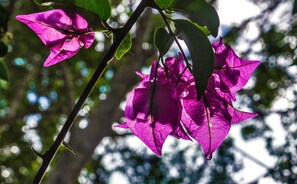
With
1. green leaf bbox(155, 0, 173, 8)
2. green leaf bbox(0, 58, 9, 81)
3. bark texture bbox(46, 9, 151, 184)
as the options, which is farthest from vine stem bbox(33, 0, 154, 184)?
bark texture bbox(46, 9, 151, 184)

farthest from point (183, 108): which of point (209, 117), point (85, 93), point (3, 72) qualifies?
point (3, 72)

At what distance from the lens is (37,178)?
40cm

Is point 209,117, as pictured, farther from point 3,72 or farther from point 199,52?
point 3,72

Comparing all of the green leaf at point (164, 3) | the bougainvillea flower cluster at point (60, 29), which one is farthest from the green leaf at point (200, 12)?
the bougainvillea flower cluster at point (60, 29)

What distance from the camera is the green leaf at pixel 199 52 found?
15.6 inches

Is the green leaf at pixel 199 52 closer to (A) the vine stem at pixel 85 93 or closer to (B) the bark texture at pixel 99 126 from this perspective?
(A) the vine stem at pixel 85 93

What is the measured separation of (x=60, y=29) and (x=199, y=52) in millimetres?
172

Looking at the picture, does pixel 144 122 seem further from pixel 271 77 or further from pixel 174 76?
pixel 271 77

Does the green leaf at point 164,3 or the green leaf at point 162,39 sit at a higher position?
the green leaf at point 164,3

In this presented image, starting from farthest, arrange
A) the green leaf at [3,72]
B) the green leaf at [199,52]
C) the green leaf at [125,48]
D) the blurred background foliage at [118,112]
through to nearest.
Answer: the blurred background foliage at [118,112]
the green leaf at [3,72]
the green leaf at [125,48]
the green leaf at [199,52]

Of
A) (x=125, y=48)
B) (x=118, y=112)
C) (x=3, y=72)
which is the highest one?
(x=125, y=48)

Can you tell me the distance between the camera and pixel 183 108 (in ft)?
1.67

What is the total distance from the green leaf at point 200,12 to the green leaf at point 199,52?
0.01 meters

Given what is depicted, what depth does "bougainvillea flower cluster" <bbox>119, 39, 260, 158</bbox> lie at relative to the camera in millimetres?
476
